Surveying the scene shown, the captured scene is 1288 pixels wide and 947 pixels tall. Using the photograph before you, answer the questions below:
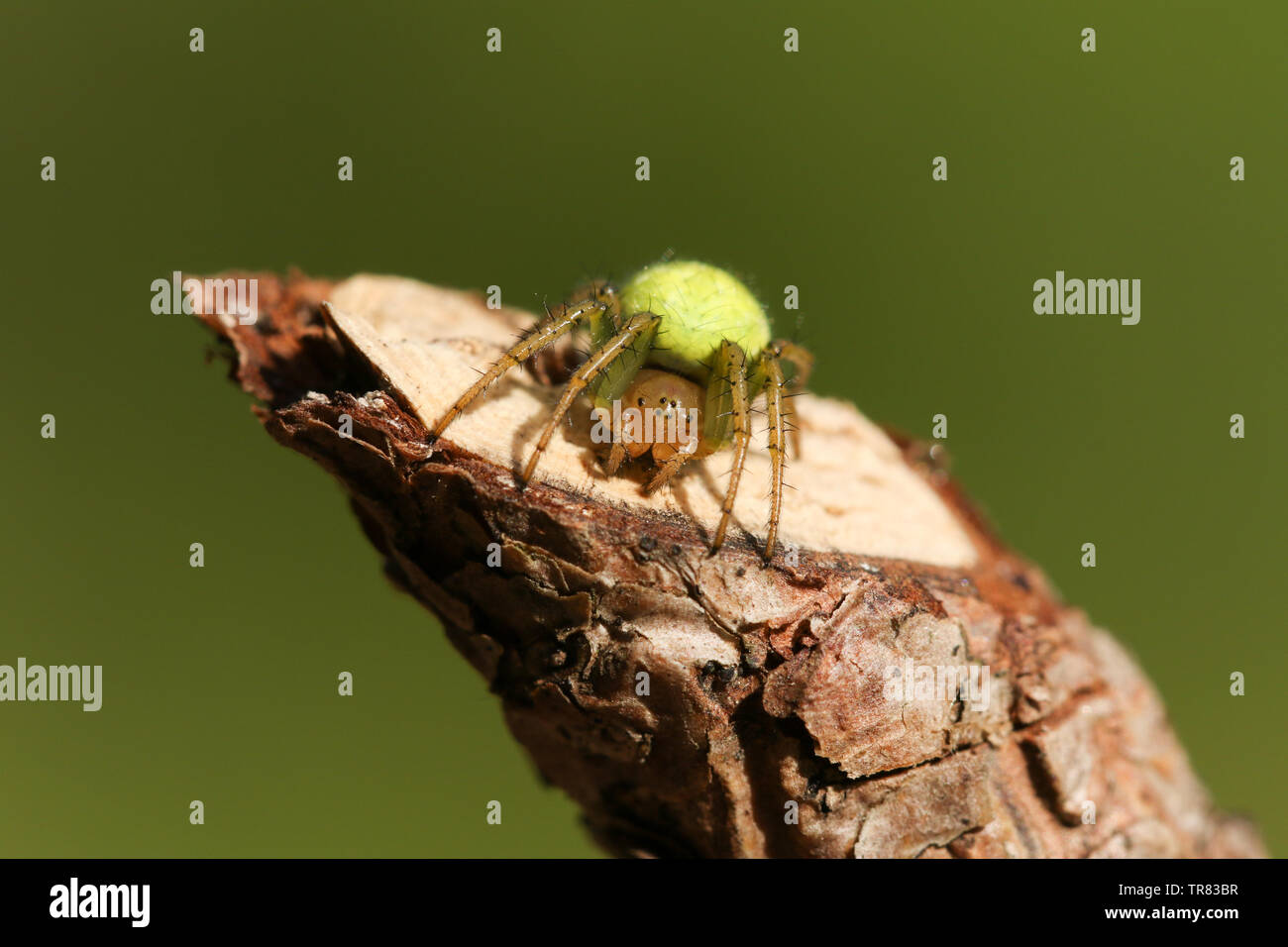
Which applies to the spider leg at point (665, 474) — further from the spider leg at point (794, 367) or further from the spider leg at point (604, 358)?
the spider leg at point (794, 367)

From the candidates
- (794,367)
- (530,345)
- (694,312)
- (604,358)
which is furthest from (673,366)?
(794,367)

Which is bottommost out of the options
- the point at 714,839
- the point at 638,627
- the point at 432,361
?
the point at 714,839

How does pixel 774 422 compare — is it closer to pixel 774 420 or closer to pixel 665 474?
pixel 774 420

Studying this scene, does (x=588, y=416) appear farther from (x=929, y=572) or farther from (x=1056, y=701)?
(x=1056, y=701)

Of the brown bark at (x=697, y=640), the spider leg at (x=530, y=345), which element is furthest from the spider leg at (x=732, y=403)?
the spider leg at (x=530, y=345)

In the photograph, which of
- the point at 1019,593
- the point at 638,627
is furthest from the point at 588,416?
the point at 1019,593

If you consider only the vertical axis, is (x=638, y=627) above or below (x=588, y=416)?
below

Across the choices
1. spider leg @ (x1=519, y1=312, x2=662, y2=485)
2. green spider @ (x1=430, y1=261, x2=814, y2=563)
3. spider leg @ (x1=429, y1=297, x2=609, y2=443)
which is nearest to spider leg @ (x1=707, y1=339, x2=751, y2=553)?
green spider @ (x1=430, y1=261, x2=814, y2=563)
